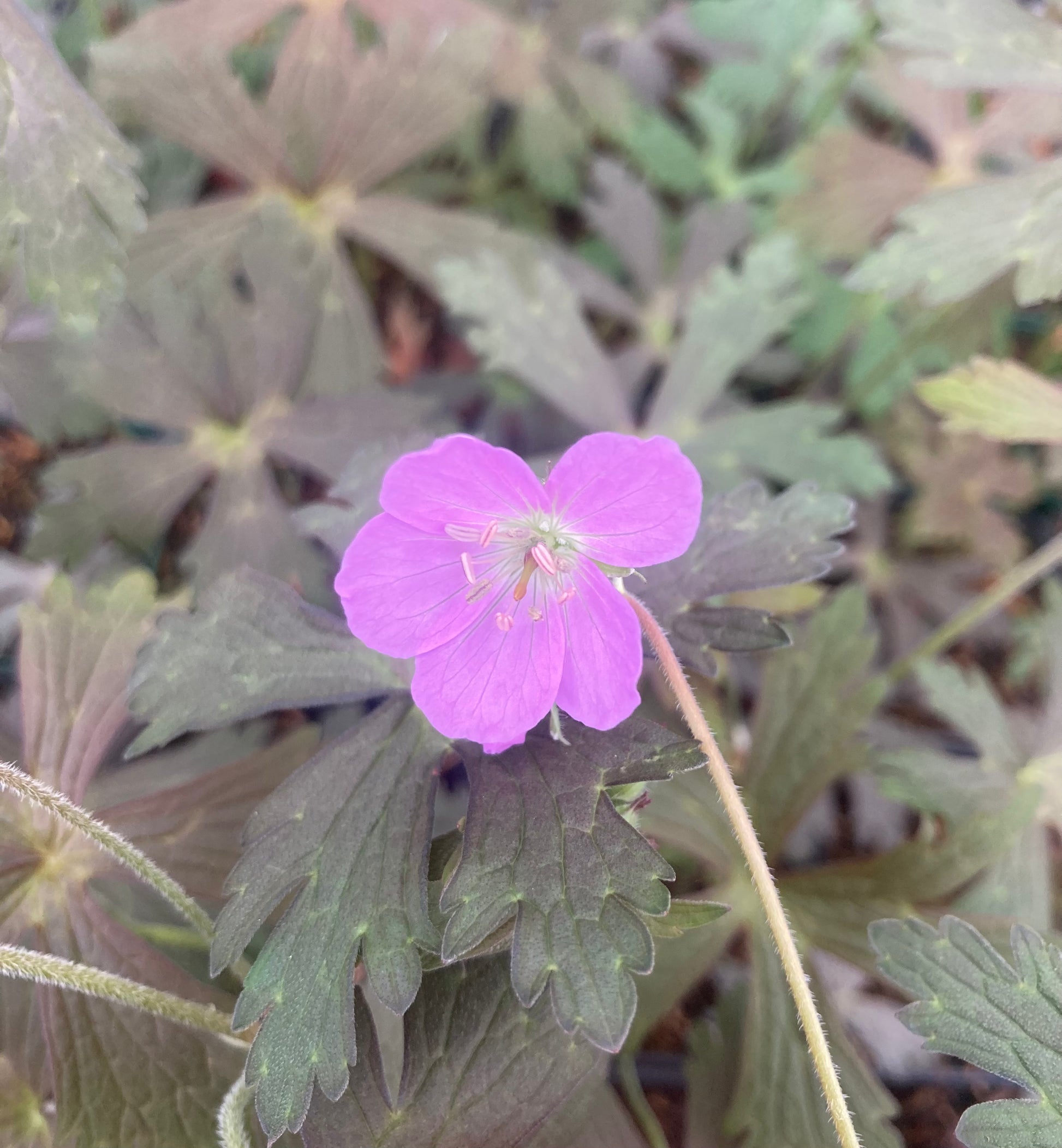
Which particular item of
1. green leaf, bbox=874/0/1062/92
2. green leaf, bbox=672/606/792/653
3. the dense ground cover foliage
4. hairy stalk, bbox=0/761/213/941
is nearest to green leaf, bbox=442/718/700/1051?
the dense ground cover foliage

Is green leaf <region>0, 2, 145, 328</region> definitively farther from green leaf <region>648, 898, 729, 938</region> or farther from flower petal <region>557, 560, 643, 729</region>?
green leaf <region>648, 898, 729, 938</region>

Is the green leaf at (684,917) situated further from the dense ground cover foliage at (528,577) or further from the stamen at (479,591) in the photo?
the stamen at (479,591)

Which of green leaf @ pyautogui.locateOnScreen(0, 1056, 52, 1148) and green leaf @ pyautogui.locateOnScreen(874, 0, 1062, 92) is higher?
green leaf @ pyautogui.locateOnScreen(874, 0, 1062, 92)

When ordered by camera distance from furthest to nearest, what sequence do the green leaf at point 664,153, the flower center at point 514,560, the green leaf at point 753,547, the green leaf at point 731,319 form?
the green leaf at point 664,153 < the green leaf at point 731,319 < the green leaf at point 753,547 < the flower center at point 514,560

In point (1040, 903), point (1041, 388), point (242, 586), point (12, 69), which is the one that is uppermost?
point (12, 69)

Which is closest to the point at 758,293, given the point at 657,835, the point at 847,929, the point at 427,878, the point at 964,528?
the point at 964,528

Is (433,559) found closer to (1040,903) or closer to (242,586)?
(242,586)

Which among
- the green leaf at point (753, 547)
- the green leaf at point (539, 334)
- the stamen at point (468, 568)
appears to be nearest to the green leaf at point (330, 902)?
the stamen at point (468, 568)
